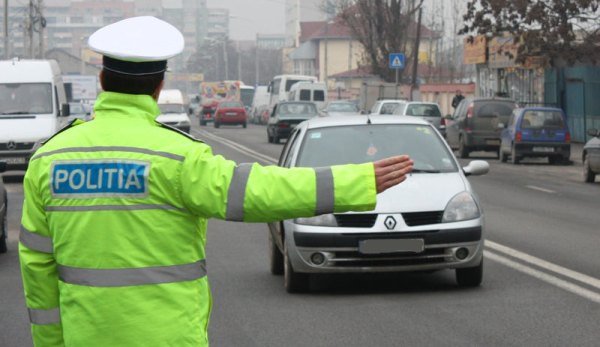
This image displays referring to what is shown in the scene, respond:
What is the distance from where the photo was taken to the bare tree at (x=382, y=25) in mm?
68250

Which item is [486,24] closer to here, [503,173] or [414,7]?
[503,173]

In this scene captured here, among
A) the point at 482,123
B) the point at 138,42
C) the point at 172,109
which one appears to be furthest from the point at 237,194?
the point at 172,109

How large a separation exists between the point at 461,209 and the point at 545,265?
6.06 feet

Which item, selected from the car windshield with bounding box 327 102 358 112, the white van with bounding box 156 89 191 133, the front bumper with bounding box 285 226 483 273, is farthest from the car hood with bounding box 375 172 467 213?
the car windshield with bounding box 327 102 358 112

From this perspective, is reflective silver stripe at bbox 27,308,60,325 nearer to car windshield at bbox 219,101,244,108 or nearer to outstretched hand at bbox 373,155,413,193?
outstretched hand at bbox 373,155,413,193

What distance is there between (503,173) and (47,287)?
1056 inches

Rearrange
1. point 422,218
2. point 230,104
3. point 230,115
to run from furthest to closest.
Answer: point 230,104, point 230,115, point 422,218

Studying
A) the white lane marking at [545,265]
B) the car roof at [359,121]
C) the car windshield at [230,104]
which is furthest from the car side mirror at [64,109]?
the car windshield at [230,104]

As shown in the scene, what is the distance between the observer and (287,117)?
48.0 m

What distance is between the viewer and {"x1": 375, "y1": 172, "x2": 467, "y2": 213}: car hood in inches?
413

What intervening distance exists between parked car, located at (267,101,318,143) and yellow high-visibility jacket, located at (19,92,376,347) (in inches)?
1725

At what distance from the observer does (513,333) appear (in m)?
8.62

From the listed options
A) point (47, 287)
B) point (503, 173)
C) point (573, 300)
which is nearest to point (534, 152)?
point (503, 173)

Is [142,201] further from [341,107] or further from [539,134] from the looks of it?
[341,107]
